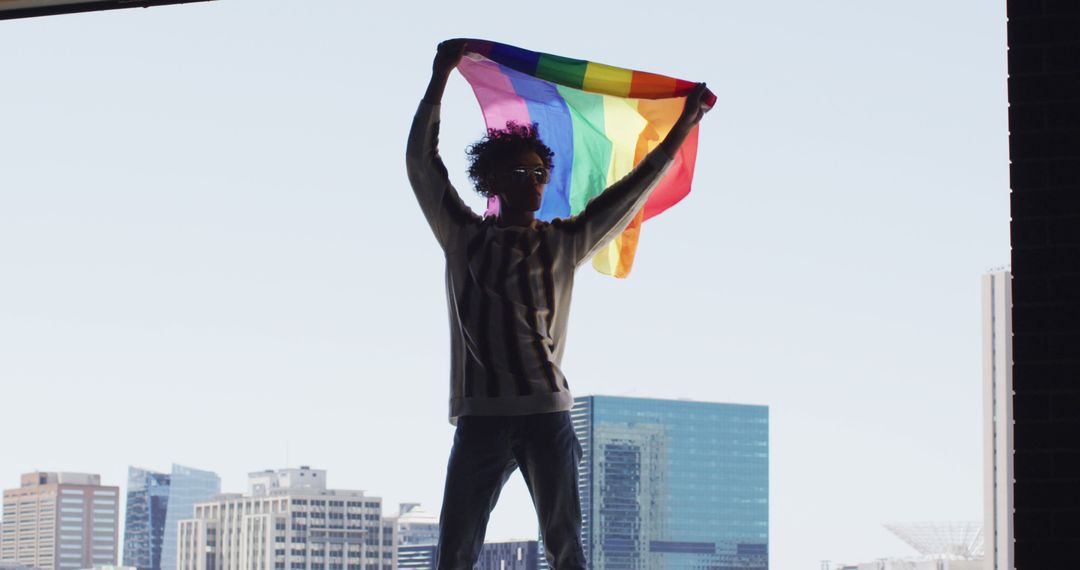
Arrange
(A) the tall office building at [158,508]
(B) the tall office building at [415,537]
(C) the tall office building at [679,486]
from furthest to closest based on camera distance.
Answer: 1. (A) the tall office building at [158,508]
2. (C) the tall office building at [679,486]
3. (B) the tall office building at [415,537]

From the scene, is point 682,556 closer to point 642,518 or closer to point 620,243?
point 642,518

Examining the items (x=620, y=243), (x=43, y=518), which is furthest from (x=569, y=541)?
(x=43, y=518)

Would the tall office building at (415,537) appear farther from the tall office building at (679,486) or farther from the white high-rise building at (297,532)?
the tall office building at (679,486)

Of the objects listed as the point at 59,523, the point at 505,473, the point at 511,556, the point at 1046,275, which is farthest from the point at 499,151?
the point at 59,523

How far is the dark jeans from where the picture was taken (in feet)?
10.7

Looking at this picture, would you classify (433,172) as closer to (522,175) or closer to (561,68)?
(522,175)

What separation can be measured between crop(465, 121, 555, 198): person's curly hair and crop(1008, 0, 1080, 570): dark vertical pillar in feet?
3.53

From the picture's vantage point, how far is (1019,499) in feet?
8.73

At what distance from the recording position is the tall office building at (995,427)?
97.2 m

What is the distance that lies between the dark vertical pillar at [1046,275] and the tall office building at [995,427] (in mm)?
94191

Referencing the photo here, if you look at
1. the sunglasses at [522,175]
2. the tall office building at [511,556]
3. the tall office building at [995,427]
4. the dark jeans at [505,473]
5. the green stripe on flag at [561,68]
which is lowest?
the tall office building at [511,556]

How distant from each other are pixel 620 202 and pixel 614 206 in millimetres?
16

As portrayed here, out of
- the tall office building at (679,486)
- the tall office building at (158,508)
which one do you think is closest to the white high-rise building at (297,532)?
the tall office building at (679,486)

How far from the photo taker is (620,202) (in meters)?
3.42
